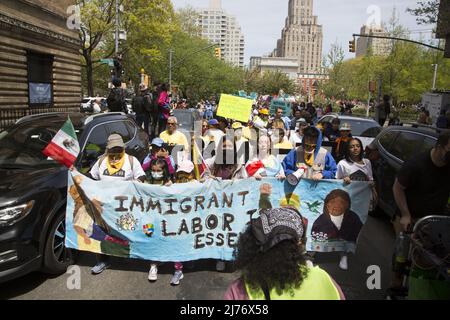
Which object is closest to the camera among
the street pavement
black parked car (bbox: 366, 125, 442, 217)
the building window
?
→ the street pavement

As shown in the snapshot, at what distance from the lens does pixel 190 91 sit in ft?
192


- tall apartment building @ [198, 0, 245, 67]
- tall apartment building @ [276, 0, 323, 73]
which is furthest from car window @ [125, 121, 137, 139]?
tall apartment building @ [276, 0, 323, 73]

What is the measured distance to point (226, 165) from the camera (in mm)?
5305

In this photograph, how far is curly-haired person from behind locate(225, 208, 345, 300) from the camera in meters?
1.93

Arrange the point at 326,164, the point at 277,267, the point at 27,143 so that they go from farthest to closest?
the point at 326,164
the point at 27,143
the point at 277,267

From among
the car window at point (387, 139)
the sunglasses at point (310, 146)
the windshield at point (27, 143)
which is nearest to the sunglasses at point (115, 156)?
the windshield at point (27, 143)

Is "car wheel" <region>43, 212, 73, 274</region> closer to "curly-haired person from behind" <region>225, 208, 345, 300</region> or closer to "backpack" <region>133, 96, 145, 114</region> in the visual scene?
"curly-haired person from behind" <region>225, 208, 345, 300</region>

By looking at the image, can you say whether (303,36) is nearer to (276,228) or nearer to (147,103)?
(147,103)

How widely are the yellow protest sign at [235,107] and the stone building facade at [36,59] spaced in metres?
9.78

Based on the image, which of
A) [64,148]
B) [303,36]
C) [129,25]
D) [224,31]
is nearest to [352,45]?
[129,25]

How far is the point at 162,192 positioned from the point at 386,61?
140 ft

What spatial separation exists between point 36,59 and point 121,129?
14417 millimetres

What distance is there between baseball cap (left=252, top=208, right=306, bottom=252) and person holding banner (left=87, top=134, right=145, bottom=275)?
3.10 meters

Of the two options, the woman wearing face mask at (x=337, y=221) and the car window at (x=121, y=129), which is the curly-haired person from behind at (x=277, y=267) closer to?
the woman wearing face mask at (x=337, y=221)
